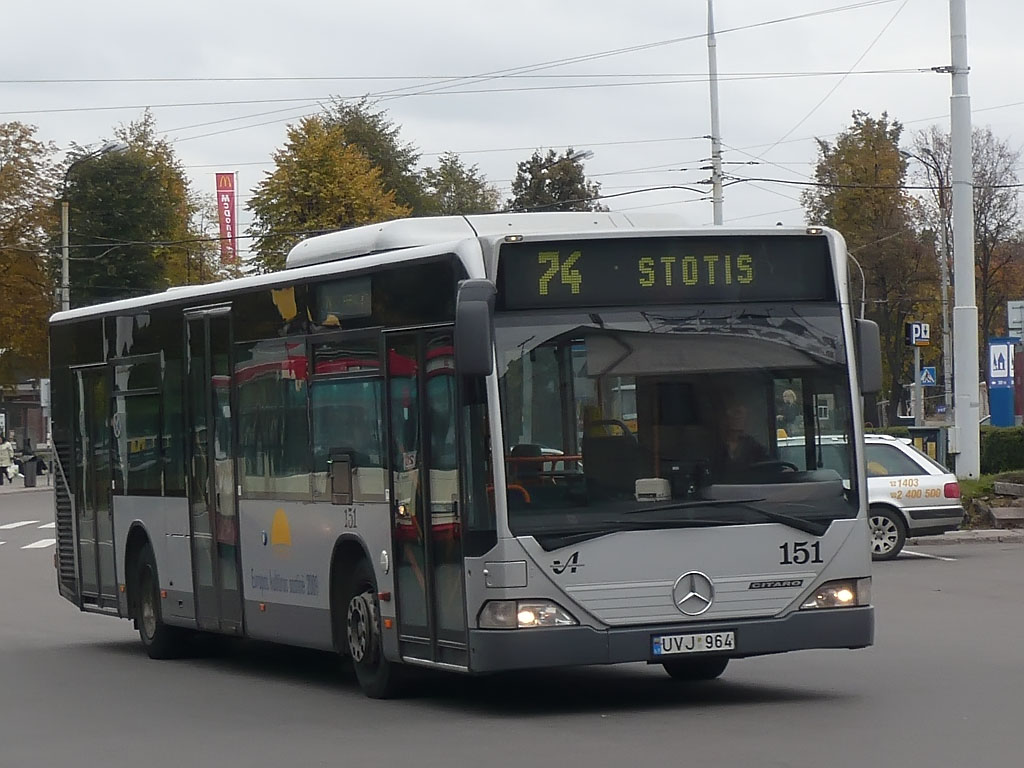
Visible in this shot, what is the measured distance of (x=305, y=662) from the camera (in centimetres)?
1589

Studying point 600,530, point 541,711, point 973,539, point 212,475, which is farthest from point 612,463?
point 973,539

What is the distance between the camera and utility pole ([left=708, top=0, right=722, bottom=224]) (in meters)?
51.3

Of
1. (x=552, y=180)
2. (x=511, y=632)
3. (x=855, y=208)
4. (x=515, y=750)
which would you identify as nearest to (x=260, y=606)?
(x=511, y=632)

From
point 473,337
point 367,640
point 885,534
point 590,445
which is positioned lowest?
point 885,534

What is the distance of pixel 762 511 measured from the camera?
11414mm

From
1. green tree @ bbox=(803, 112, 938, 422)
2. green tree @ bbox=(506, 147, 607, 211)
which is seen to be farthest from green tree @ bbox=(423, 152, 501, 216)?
green tree @ bbox=(803, 112, 938, 422)

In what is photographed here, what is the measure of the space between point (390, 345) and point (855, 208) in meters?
70.7

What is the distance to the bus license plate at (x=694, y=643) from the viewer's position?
11227 mm

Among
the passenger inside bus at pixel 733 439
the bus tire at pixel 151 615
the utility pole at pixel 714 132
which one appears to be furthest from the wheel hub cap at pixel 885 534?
the utility pole at pixel 714 132

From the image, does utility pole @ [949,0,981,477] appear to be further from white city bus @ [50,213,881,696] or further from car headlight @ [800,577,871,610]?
car headlight @ [800,577,871,610]

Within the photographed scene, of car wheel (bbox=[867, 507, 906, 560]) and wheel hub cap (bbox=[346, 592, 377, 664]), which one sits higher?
wheel hub cap (bbox=[346, 592, 377, 664])

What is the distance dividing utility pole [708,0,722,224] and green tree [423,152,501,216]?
67763 mm

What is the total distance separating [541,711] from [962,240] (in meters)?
21.0

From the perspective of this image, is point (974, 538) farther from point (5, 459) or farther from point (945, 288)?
point (5, 459)
